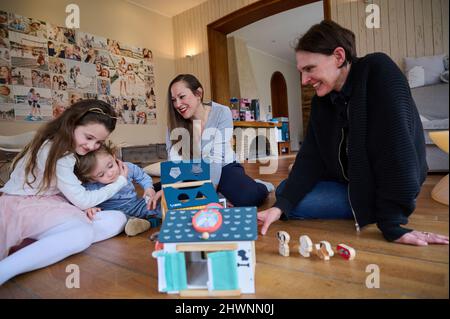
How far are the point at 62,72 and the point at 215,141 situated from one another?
2.32m

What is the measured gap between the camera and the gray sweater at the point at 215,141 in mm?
1464

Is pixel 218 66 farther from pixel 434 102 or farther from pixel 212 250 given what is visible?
pixel 212 250

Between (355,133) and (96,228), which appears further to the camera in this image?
(96,228)

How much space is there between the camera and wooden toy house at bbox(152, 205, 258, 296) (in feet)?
1.81

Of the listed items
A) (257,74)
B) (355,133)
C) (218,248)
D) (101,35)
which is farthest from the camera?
(257,74)

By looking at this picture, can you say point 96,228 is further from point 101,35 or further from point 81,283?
point 101,35

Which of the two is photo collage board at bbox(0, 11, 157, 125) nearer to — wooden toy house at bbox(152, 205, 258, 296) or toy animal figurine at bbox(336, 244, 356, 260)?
wooden toy house at bbox(152, 205, 258, 296)

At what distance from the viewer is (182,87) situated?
1.41 m

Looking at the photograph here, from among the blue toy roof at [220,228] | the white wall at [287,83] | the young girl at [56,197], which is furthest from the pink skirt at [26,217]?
the white wall at [287,83]

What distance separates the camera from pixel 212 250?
562 mm

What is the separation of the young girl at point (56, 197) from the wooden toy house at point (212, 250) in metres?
0.39

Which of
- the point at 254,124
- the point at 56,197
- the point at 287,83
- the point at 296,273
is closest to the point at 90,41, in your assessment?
the point at 254,124

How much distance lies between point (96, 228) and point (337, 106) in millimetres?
882

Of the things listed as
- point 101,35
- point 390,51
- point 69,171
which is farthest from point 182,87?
point 101,35
